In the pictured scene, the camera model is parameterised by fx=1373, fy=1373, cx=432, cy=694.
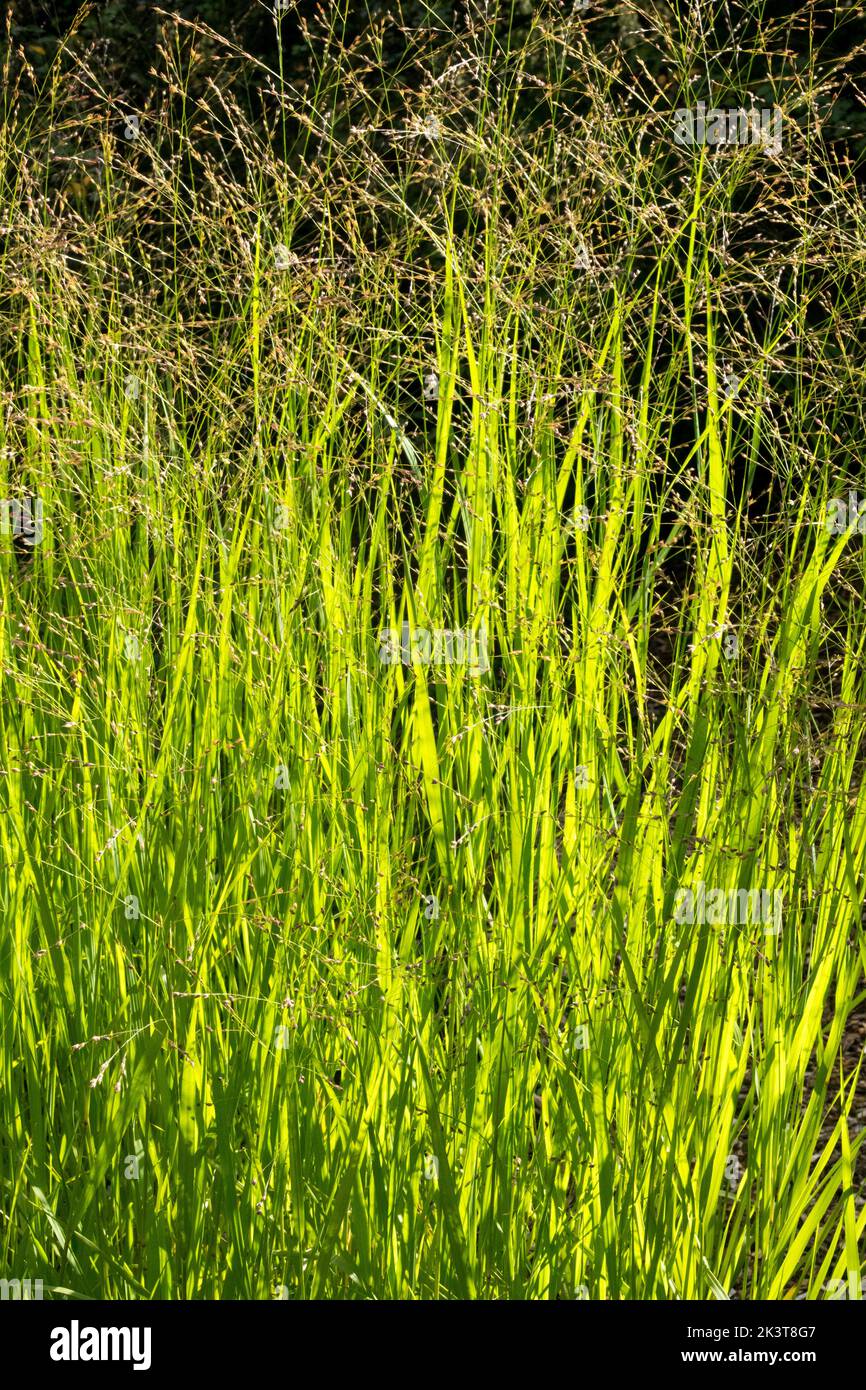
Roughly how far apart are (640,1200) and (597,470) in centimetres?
118
